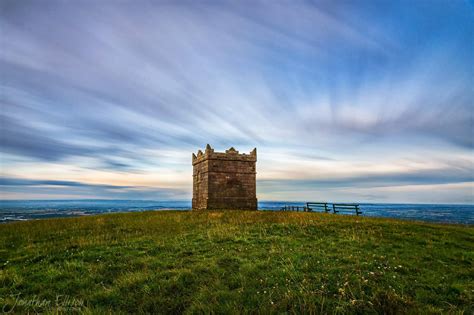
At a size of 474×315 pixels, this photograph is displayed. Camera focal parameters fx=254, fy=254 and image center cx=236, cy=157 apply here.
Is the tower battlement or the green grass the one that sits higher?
the tower battlement

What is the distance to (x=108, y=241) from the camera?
Result: 1131 cm

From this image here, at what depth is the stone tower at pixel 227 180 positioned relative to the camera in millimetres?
29891

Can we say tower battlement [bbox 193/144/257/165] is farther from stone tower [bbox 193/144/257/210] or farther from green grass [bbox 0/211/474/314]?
green grass [bbox 0/211/474/314]

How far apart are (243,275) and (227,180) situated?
79.3 ft

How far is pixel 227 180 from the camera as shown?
30.6 m

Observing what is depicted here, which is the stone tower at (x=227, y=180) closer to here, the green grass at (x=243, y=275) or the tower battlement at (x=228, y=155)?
the tower battlement at (x=228, y=155)

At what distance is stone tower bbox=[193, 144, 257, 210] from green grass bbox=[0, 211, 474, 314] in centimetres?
1849

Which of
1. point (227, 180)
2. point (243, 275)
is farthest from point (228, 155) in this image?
point (243, 275)

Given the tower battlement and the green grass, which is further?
the tower battlement

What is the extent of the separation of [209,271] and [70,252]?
624 cm

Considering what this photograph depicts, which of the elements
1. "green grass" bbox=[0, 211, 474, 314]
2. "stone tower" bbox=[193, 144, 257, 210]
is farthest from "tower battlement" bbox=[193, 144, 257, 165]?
"green grass" bbox=[0, 211, 474, 314]

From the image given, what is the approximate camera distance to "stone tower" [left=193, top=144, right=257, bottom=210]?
29891 mm

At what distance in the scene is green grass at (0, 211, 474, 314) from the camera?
5031 mm

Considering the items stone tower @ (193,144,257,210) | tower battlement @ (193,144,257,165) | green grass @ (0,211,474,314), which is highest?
tower battlement @ (193,144,257,165)
